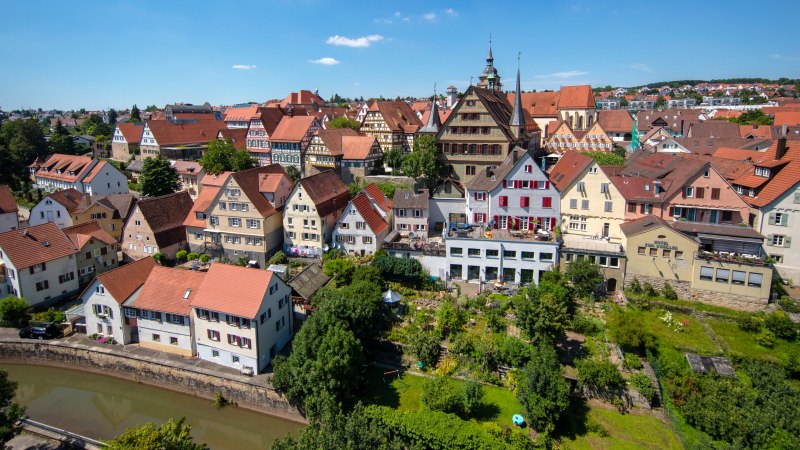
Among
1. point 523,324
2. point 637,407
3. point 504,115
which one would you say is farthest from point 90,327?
point 504,115

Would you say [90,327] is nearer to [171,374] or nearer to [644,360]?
[171,374]

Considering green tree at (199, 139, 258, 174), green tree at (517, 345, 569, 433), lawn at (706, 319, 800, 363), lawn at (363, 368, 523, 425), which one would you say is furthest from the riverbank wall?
green tree at (199, 139, 258, 174)

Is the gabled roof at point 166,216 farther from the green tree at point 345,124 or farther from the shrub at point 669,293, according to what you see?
the shrub at point 669,293

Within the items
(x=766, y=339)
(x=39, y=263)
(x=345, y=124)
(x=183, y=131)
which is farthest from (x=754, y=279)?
(x=183, y=131)

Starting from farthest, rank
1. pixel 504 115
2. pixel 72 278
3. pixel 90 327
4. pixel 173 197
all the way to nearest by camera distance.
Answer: pixel 504 115
pixel 173 197
pixel 72 278
pixel 90 327

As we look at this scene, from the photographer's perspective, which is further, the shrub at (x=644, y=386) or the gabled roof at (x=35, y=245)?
the gabled roof at (x=35, y=245)

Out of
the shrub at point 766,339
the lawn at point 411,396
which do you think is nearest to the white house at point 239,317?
the lawn at point 411,396

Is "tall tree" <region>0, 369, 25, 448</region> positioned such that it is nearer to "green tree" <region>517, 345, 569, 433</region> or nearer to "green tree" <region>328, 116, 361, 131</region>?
"green tree" <region>517, 345, 569, 433</region>
